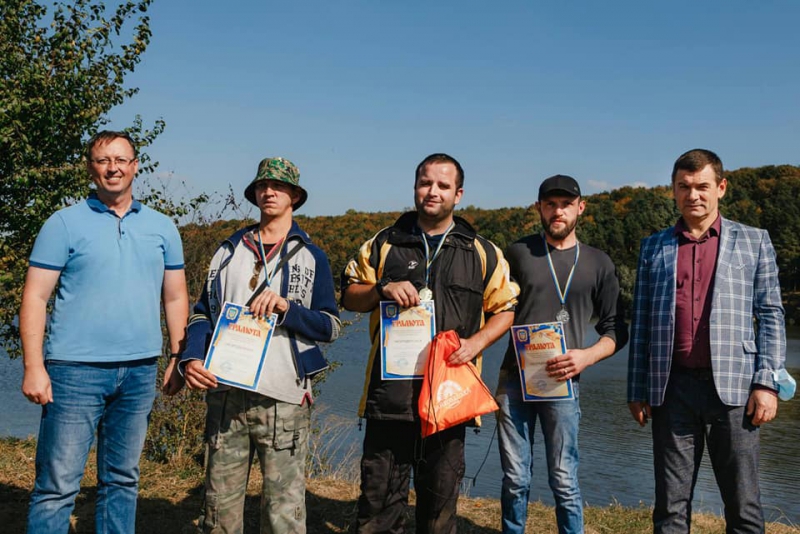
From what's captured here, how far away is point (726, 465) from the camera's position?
3.46 m

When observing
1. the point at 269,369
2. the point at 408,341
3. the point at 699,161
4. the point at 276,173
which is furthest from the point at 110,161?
the point at 699,161

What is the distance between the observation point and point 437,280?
11.9 feet

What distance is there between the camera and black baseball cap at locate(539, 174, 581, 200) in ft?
13.0

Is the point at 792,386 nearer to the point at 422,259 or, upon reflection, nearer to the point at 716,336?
the point at 716,336

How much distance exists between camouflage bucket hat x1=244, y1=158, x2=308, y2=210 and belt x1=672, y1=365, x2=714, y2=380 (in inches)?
87.3

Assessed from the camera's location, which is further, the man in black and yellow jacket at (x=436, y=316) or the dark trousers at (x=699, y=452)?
the man in black and yellow jacket at (x=436, y=316)

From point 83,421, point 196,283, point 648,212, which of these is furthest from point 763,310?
point 648,212

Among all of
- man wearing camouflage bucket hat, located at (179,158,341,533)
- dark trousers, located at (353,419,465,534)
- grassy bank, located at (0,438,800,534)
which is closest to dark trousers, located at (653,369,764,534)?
dark trousers, located at (353,419,465,534)

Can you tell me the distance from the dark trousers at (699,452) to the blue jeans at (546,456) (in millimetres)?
444

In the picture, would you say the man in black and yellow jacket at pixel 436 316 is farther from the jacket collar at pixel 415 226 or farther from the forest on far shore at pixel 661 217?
the forest on far shore at pixel 661 217

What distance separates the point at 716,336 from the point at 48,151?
5679 millimetres

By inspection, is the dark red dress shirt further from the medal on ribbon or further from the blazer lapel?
the medal on ribbon

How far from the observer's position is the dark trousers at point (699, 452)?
11.2 ft

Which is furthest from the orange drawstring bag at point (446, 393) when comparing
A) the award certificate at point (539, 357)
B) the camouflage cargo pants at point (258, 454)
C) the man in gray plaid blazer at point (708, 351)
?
the man in gray plaid blazer at point (708, 351)
